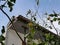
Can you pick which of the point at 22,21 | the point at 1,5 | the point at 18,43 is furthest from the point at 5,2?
the point at 18,43

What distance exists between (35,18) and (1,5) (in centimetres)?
189

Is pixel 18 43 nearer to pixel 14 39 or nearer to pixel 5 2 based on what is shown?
pixel 14 39

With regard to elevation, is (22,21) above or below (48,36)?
below

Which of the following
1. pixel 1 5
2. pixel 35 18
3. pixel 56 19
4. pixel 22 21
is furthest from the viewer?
pixel 22 21

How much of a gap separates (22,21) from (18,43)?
122 cm

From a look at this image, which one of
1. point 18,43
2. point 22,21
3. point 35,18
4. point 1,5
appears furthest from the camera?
point 18,43

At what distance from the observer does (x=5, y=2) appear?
85.3 inches

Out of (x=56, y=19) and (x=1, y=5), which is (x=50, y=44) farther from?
(x=1, y=5)

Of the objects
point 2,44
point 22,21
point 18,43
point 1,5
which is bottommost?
point 18,43

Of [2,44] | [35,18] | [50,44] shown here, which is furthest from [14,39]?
[2,44]

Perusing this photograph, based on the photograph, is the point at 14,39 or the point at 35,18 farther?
the point at 14,39

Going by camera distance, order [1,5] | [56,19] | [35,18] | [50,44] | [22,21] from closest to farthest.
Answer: [1,5], [56,19], [50,44], [35,18], [22,21]

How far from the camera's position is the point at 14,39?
10320 mm

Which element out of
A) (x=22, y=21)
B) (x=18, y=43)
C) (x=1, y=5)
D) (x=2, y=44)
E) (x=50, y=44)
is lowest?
(x=18, y=43)
